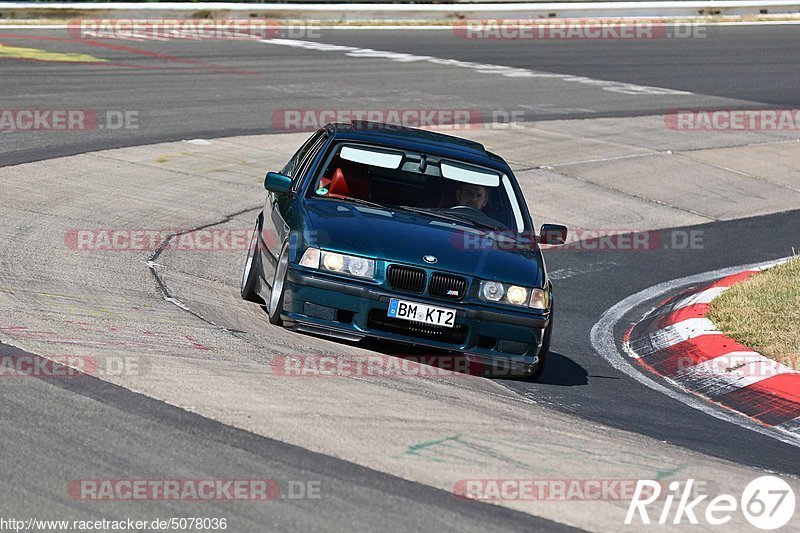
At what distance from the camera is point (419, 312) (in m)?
8.04

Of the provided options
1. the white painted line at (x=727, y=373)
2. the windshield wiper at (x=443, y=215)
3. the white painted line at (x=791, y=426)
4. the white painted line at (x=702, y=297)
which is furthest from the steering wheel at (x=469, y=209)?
the white painted line at (x=702, y=297)

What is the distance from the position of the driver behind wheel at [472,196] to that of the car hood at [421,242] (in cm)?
40

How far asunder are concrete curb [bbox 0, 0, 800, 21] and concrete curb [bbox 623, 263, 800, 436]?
1964cm

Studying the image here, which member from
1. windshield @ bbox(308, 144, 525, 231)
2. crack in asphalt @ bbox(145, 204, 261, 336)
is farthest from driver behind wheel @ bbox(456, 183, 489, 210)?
crack in asphalt @ bbox(145, 204, 261, 336)

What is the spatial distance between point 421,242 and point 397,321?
2.00 feet

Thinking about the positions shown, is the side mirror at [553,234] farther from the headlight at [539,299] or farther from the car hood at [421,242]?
the headlight at [539,299]

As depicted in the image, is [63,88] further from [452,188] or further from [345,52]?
[452,188]

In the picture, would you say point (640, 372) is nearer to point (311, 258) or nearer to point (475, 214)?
point (475, 214)

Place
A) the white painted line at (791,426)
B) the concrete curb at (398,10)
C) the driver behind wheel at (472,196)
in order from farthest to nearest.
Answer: the concrete curb at (398,10) → the driver behind wheel at (472,196) → the white painted line at (791,426)

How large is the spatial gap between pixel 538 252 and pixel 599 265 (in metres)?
4.50

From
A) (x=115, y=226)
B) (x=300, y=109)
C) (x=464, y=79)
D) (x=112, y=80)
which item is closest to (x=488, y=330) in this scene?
(x=115, y=226)

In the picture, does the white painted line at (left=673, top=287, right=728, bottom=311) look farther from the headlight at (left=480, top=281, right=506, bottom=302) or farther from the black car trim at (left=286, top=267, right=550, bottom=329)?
the headlight at (left=480, top=281, right=506, bottom=302)

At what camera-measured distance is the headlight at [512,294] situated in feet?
26.8

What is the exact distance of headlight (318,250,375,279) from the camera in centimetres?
809
